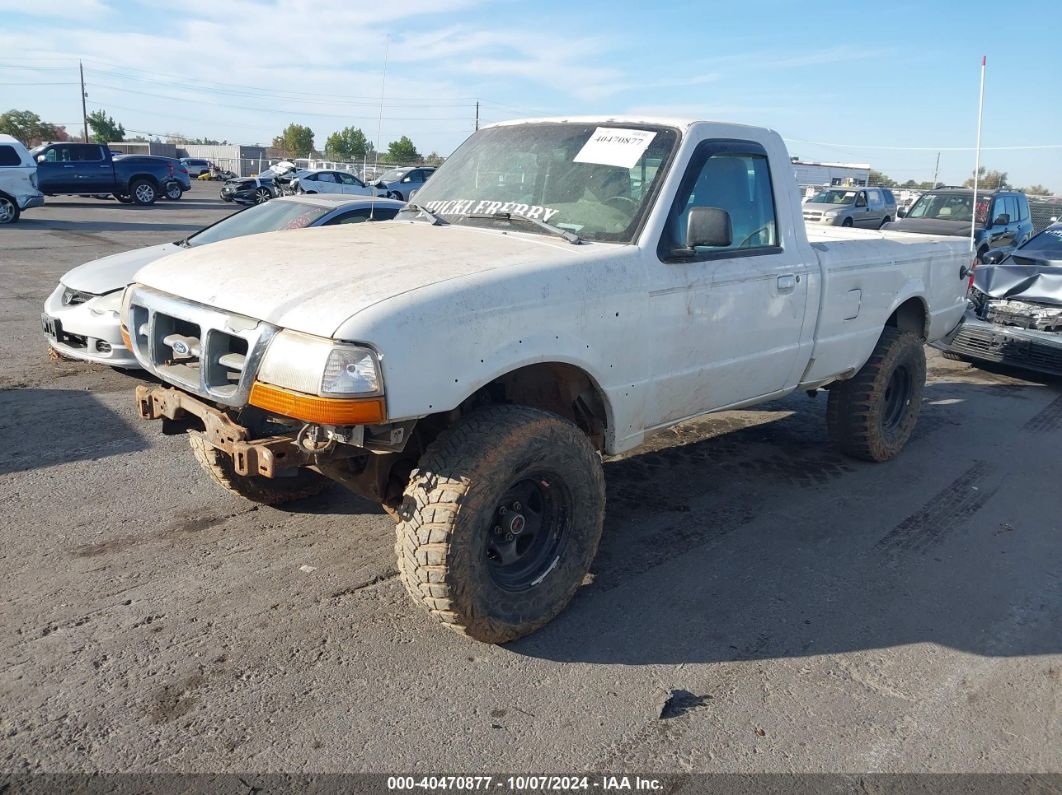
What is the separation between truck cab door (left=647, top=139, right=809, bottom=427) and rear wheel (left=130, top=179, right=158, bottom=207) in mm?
27773

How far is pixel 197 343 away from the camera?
3252 millimetres

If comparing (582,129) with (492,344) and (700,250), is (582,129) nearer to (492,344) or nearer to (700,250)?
(700,250)

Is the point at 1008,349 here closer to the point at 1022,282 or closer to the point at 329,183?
the point at 1022,282

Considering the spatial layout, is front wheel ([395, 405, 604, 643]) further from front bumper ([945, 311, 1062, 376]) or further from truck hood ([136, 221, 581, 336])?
front bumper ([945, 311, 1062, 376])

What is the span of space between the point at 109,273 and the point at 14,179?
51.1 ft

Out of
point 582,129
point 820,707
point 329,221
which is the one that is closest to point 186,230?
point 329,221

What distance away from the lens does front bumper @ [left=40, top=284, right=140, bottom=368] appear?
6207 millimetres

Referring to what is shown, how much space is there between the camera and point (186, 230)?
818 inches

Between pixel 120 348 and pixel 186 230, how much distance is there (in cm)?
1603

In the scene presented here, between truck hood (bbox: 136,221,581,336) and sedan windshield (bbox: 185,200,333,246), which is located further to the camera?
sedan windshield (bbox: 185,200,333,246)

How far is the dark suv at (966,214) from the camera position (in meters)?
16.9

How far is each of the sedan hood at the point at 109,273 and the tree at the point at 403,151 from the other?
180 ft

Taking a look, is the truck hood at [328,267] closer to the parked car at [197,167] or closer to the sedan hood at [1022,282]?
the sedan hood at [1022,282]

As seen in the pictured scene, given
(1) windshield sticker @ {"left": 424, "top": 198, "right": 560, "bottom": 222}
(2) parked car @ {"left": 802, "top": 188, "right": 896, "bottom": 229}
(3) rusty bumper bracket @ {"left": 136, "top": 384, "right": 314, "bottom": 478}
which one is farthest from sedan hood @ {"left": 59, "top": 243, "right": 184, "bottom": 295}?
(2) parked car @ {"left": 802, "top": 188, "right": 896, "bottom": 229}
